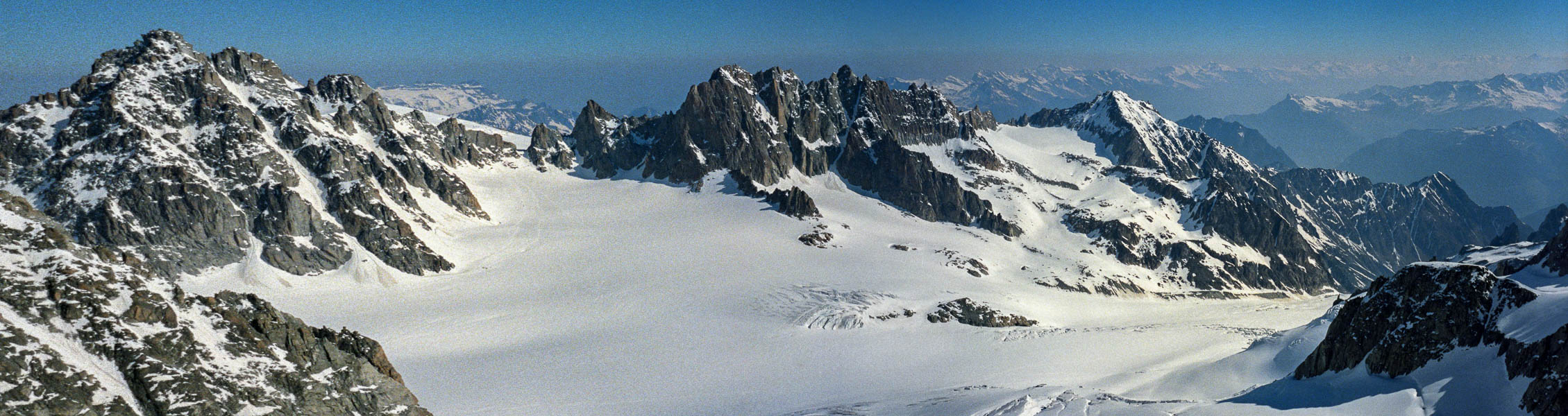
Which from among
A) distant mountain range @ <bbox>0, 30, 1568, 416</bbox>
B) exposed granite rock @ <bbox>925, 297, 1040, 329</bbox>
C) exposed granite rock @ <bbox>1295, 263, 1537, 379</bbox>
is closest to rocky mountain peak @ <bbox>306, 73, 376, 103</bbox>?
distant mountain range @ <bbox>0, 30, 1568, 416</bbox>

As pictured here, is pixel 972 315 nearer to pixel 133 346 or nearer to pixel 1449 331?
pixel 1449 331

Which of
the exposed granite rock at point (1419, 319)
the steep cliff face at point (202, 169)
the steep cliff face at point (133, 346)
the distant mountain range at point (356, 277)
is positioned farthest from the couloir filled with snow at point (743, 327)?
the steep cliff face at point (133, 346)

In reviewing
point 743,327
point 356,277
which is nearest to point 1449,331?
point 743,327

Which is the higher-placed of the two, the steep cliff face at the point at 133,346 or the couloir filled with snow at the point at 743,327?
the steep cliff face at the point at 133,346

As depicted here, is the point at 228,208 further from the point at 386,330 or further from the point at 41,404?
the point at 41,404

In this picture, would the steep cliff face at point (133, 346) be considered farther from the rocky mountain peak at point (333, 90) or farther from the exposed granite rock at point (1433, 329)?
the rocky mountain peak at point (333, 90)

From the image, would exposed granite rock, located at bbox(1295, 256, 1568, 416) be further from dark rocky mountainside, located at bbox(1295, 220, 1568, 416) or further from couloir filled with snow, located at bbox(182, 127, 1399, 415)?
couloir filled with snow, located at bbox(182, 127, 1399, 415)

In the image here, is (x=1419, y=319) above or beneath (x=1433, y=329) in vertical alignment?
above
